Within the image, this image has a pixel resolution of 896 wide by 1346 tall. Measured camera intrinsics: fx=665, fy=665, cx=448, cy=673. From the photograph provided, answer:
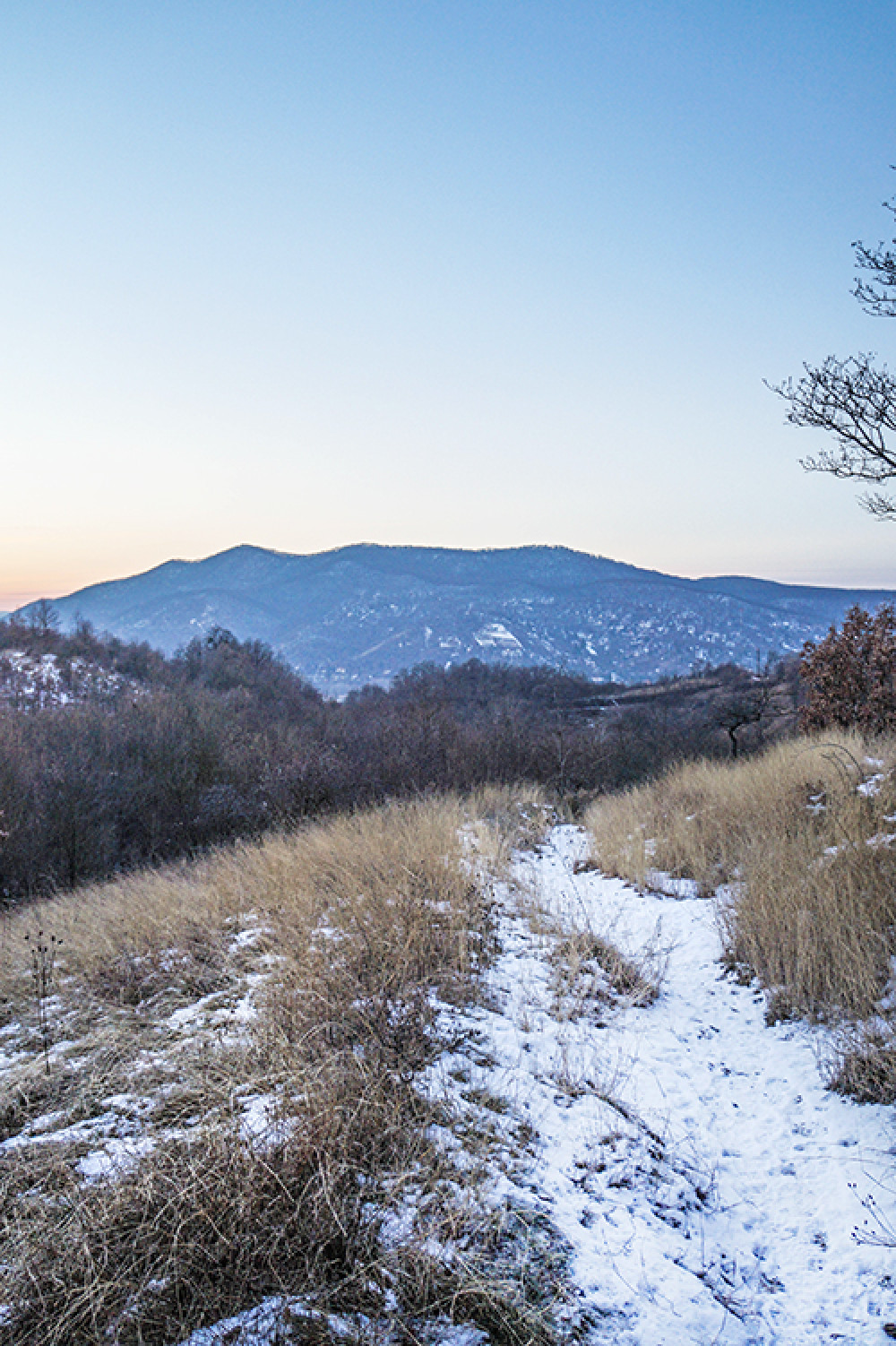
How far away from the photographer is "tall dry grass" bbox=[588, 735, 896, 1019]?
13.5 feet

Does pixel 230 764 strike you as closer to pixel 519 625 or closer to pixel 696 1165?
pixel 696 1165

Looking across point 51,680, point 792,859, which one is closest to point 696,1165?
point 792,859

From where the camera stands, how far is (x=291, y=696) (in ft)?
174

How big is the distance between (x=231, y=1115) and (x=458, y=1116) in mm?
972

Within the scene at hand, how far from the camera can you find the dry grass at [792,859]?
4109 millimetres

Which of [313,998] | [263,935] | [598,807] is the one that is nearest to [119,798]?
[598,807]

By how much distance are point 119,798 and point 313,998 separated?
66.1 feet

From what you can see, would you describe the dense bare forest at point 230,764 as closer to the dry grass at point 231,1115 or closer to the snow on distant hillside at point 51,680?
the snow on distant hillside at point 51,680

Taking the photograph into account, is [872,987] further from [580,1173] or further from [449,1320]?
[449,1320]

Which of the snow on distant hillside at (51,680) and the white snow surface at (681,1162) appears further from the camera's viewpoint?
the snow on distant hillside at (51,680)

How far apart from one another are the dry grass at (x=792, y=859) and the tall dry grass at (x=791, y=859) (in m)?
0.01

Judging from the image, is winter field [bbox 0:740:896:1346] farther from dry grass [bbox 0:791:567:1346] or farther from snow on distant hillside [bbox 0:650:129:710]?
snow on distant hillside [bbox 0:650:129:710]

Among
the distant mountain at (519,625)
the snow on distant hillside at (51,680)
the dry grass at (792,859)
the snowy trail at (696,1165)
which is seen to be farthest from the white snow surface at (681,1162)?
the distant mountain at (519,625)

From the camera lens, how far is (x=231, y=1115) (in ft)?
9.05
